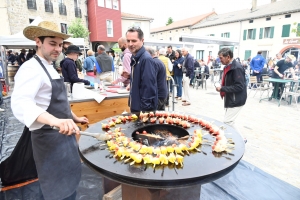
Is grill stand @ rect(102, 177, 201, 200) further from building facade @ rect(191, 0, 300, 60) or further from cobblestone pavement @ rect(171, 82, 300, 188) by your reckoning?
building facade @ rect(191, 0, 300, 60)

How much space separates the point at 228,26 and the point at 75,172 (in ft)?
100

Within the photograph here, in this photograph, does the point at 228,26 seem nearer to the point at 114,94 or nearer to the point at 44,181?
the point at 114,94

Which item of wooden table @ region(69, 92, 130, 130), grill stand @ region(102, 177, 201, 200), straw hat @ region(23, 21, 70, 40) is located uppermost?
straw hat @ region(23, 21, 70, 40)

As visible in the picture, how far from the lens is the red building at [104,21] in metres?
22.2

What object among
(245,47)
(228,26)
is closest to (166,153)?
(245,47)

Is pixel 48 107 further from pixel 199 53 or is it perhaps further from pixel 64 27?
pixel 199 53

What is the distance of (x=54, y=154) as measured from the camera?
165 cm

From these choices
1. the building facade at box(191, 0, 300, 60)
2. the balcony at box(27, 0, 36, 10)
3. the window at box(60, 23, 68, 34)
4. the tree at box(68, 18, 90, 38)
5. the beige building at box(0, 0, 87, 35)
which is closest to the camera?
the beige building at box(0, 0, 87, 35)

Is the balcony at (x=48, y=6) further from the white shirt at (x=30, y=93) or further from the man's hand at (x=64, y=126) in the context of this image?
the man's hand at (x=64, y=126)

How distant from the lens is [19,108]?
1371 millimetres

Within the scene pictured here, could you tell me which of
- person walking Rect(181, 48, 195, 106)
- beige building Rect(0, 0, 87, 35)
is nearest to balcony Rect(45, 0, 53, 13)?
beige building Rect(0, 0, 87, 35)

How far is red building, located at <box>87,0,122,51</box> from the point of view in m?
22.2

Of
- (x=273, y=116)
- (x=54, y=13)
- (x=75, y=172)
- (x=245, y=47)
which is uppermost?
(x=54, y=13)

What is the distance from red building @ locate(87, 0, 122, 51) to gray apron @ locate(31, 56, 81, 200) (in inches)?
906
